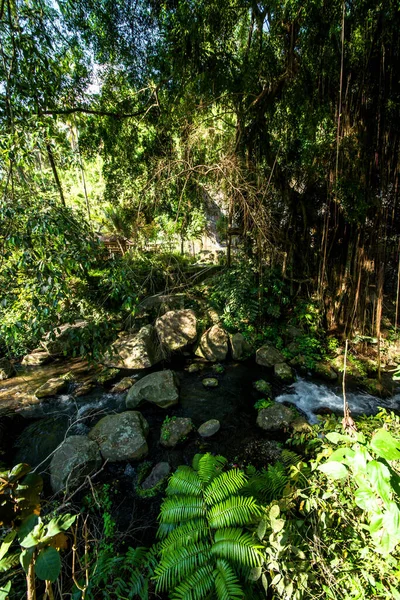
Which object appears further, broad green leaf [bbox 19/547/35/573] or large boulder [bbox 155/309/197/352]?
large boulder [bbox 155/309/197/352]

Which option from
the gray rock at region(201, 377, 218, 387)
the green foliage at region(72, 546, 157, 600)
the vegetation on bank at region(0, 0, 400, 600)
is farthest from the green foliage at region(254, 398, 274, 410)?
the green foliage at region(72, 546, 157, 600)

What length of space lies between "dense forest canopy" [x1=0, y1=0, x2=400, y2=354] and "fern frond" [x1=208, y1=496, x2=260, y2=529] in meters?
1.90

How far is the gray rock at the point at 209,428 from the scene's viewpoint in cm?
351

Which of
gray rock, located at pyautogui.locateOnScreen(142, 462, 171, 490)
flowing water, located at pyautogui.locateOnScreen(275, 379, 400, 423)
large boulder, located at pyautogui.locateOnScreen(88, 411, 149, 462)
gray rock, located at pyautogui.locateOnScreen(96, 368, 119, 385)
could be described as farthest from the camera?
gray rock, located at pyautogui.locateOnScreen(96, 368, 119, 385)

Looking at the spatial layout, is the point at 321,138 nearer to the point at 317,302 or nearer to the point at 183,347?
the point at 317,302

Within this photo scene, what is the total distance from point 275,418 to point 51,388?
162 inches

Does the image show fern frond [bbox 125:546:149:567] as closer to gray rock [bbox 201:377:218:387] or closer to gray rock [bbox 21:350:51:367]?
gray rock [bbox 201:377:218:387]

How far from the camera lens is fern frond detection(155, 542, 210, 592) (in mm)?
1389

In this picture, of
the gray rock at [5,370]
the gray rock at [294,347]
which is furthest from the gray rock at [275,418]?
the gray rock at [5,370]

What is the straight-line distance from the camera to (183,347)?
224 inches

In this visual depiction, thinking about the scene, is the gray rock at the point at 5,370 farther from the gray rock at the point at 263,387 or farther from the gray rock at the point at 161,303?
the gray rock at the point at 263,387

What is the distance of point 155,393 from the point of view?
163 inches

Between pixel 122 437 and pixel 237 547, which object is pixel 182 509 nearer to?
pixel 237 547

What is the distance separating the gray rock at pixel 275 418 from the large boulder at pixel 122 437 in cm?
172
